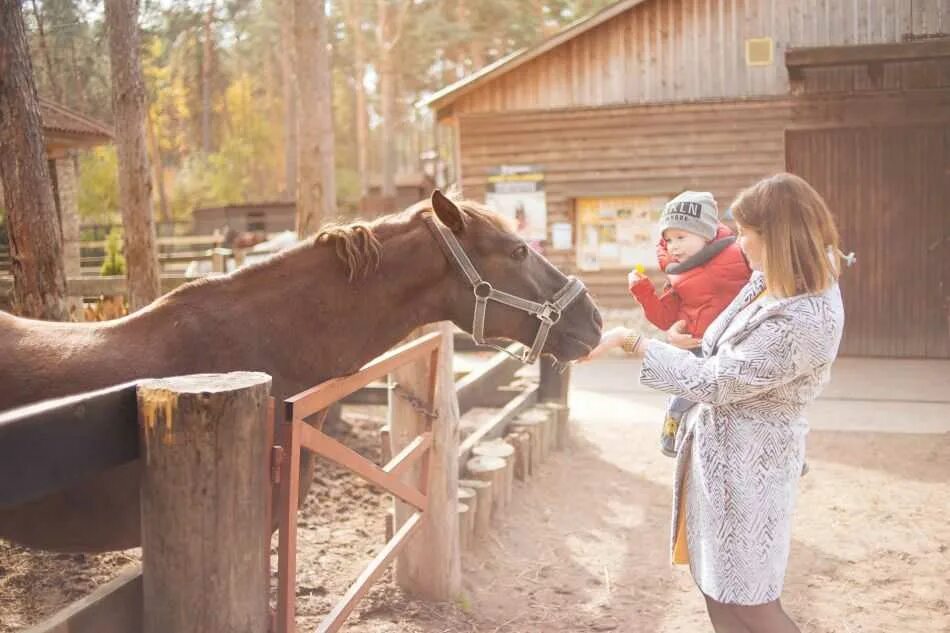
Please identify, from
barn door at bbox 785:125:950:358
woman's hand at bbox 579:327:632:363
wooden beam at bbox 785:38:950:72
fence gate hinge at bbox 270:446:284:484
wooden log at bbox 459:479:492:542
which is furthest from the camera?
barn door at bbox 785:125:950:358

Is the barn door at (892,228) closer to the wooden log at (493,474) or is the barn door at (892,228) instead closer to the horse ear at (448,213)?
the wooden log at (493,474)

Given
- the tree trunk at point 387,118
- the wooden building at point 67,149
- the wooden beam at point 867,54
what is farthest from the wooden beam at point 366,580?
the tree trunk at point 387,118

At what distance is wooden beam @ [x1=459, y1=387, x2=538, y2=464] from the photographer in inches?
210

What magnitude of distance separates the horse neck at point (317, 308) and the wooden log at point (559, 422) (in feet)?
12.7

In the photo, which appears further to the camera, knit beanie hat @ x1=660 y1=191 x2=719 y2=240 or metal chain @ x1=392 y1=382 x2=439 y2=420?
metal chain @ x1=392 y1=382 x2=439 y2=420

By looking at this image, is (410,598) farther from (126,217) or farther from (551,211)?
(551,211)

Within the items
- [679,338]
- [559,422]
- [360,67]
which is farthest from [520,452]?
[360,67]

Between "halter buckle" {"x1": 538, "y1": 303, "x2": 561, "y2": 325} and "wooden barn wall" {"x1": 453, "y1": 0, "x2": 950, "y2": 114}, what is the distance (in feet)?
31.5

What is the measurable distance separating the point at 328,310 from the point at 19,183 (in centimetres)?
281

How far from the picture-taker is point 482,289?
3.15 meters

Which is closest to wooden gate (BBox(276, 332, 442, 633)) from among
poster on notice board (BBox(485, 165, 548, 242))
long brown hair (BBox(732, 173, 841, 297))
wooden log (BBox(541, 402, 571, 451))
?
long brown hair (BBox(732, 173, 841, 297))

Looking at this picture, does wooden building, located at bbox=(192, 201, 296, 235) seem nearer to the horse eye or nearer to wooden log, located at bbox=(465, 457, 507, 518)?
wooden log, located at bbox=(465, 457, 507, 518)

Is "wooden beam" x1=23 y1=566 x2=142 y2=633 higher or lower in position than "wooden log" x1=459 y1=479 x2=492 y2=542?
higher

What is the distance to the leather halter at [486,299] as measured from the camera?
3131 millimetres
